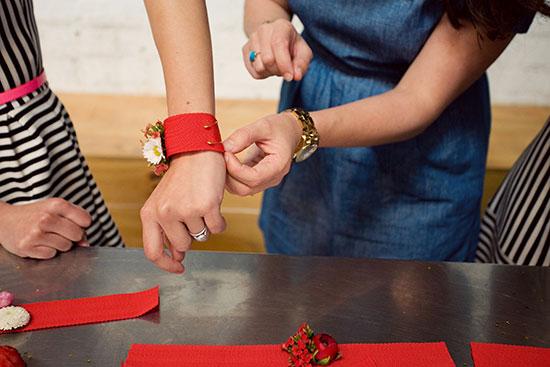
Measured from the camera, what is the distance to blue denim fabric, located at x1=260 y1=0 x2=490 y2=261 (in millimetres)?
1302

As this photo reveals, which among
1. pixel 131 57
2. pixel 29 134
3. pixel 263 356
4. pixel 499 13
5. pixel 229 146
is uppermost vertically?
pixel 499 13

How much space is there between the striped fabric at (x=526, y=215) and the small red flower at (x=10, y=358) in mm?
844

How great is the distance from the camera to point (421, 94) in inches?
46.3

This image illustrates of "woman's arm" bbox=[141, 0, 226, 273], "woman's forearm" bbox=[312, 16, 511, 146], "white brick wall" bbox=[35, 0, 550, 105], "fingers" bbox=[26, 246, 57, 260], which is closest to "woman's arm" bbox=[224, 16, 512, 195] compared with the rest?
"woman's forearm" bbox=[312, 16, 511, 146]

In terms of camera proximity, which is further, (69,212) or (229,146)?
(69,212)

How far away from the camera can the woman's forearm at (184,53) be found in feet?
3.23

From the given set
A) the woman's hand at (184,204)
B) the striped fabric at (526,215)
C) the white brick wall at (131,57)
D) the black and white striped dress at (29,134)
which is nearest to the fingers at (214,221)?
the woman's hand at (184,204)

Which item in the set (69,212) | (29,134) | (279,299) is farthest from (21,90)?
(279,299)

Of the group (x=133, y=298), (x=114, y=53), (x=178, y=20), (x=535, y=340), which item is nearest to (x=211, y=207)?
(x=133, y=298)

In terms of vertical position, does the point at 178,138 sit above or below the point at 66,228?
above

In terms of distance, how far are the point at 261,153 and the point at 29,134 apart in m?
0.46

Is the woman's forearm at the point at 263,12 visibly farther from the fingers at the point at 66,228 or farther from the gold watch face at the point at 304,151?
the fingers at the point at 66,228

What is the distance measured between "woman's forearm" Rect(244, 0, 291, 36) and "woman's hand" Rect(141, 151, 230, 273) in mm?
497

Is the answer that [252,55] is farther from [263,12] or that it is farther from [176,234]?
[176,234]
